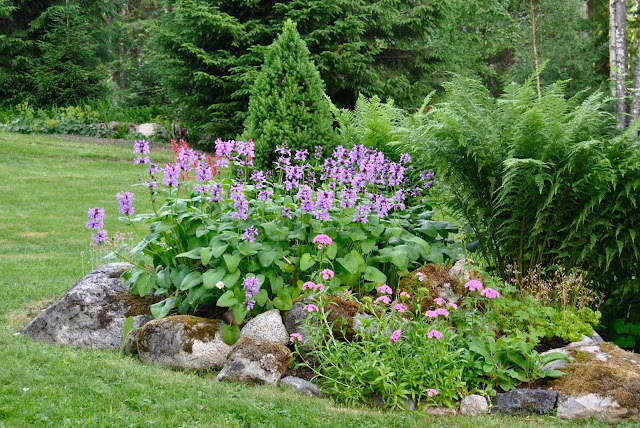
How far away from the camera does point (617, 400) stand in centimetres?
363

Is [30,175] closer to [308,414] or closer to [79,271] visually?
[79,271]

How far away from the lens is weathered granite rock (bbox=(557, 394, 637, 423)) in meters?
3.62

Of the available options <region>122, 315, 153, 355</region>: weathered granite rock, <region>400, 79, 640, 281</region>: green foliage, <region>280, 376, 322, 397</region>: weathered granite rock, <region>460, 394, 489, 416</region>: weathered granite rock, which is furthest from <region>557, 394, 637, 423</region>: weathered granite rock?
<region>122, 315, 153, 355</region>: weathered granite rock

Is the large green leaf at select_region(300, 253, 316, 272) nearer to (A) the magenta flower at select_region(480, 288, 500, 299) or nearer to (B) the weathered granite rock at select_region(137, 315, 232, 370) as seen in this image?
(B) the weathered granite rock at select_region(137, 315, 232, 370)

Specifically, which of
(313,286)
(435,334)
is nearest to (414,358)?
(435,334)

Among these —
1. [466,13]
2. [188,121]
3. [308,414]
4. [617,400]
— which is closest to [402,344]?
[308,414]

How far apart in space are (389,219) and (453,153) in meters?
0.70

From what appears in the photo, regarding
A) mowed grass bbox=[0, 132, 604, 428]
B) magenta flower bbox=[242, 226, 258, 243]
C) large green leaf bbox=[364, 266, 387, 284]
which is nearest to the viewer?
mowed grass bbox=[0, 132, 604, 428]

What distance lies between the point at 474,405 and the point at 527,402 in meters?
0.29

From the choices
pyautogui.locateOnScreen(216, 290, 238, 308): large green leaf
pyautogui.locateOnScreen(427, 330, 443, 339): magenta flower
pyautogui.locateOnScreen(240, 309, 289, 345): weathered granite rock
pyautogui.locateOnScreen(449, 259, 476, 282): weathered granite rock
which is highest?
pyautogui.locateOnScreen(449, 259, 476, 282): weathered granite rock

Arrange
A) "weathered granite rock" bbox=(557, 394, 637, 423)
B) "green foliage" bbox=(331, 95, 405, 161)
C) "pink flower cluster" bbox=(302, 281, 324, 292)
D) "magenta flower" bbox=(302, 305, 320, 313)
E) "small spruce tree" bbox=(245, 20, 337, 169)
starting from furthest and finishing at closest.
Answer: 1. "small spruce tree" bbox=(245, 20, 337, 169)
2. "green foliage" bbox=(331, 95, 405, 161)
3. "pink flower cluster" bbox=(302, 281, 324, 292)
4. "magenta flower" bbox=(302, 305, 320, 313)
5. "weathered granite rock" bbox=(557, 394, 637, 423)

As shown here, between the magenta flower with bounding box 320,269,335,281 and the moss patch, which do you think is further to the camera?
the magenta flower with bounding box 320,269,335,281

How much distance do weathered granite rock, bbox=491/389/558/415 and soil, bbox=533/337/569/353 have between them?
595 mm

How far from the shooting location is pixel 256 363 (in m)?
3.96
